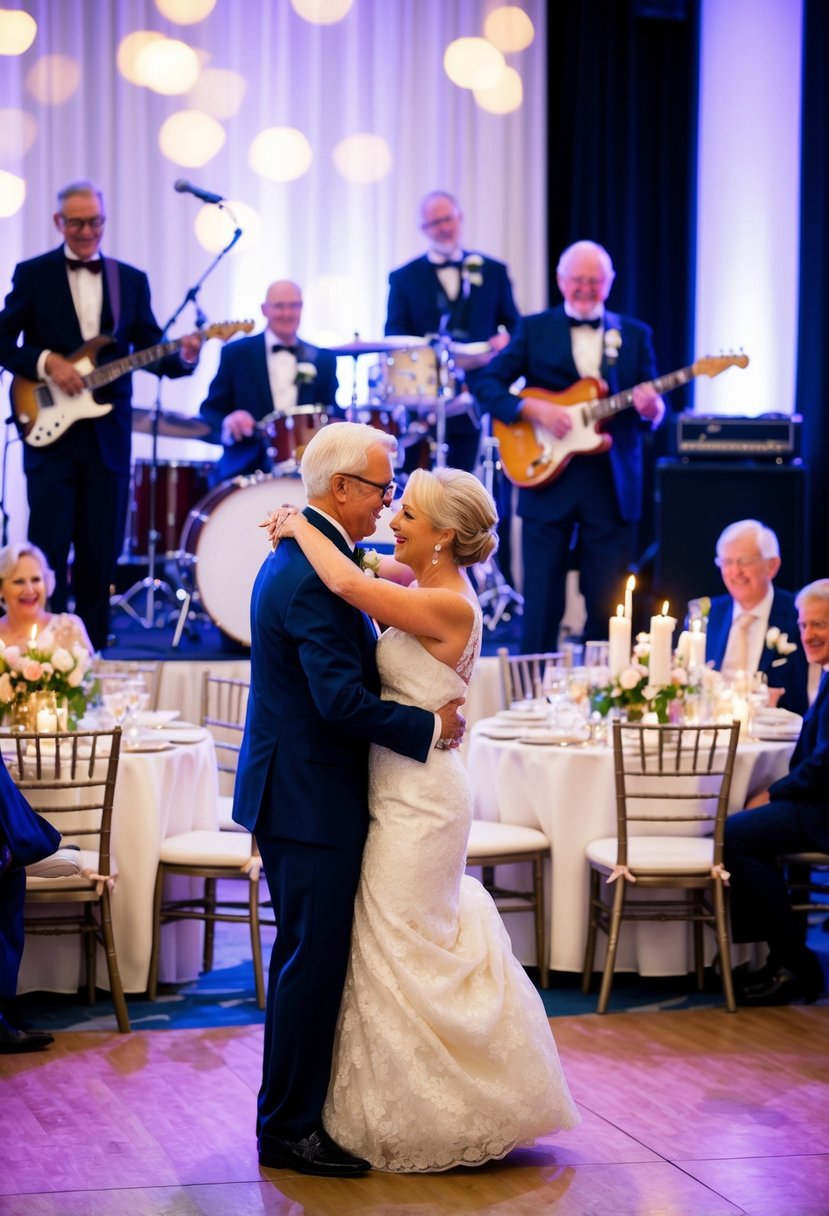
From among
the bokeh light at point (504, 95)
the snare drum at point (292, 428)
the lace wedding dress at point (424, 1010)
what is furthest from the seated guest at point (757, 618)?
the bokeh light at point (504, 95)

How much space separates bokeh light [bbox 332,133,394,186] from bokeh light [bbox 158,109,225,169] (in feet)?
2.48

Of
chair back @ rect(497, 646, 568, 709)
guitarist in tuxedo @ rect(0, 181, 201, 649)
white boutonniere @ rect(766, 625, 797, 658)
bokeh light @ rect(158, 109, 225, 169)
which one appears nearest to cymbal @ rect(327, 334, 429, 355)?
guitarist in tuxedo @ rect(0, 181, 201, 649)

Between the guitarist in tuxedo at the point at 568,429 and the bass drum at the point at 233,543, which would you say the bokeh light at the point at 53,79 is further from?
the guitarist in tuxedo at the point at 568,429

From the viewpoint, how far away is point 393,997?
3.78 metres

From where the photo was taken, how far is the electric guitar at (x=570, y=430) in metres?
7.82

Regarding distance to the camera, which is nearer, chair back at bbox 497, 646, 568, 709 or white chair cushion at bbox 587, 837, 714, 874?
white chair cushion at bbox 587, 837, 714, 874

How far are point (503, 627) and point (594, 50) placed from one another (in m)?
3.66

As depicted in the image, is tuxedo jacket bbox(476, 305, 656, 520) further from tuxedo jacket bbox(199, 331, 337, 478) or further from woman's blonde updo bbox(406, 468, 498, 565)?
woman's blonde updo bbox(406, 468, 498, 565)

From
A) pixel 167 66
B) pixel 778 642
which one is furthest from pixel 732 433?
pixel 167 66

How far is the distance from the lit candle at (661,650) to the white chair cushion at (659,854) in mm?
548

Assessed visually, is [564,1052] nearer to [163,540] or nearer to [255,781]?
[255,781]

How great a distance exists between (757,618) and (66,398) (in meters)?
3.17

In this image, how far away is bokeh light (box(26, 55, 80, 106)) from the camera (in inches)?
395

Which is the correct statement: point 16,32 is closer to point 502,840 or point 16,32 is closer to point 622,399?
point 622,399
